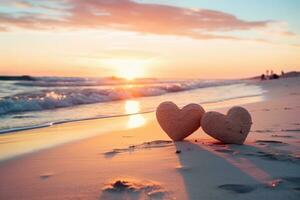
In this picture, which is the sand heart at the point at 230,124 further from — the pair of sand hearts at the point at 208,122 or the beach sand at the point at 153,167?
the beach sand at the point at 153,167

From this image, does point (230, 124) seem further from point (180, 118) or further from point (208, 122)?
point (180, 118)

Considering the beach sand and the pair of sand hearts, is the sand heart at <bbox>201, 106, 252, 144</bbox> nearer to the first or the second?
the pair of sand hearts

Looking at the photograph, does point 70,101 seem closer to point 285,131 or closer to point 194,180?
point 285,131

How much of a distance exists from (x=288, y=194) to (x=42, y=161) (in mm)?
2964

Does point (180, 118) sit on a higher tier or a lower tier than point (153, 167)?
higher

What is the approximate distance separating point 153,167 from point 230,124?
1.53 meters

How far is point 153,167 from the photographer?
408cm

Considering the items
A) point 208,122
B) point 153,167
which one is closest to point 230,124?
point 208,122

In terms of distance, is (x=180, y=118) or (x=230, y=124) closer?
(x=230, y=124)

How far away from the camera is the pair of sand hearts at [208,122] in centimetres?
515

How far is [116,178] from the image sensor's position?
3740 mm

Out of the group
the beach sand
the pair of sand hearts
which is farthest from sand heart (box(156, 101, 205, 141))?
the beach sand

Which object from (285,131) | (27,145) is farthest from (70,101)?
(285,131)

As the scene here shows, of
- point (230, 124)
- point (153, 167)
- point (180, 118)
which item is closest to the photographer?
point (153, 167)
